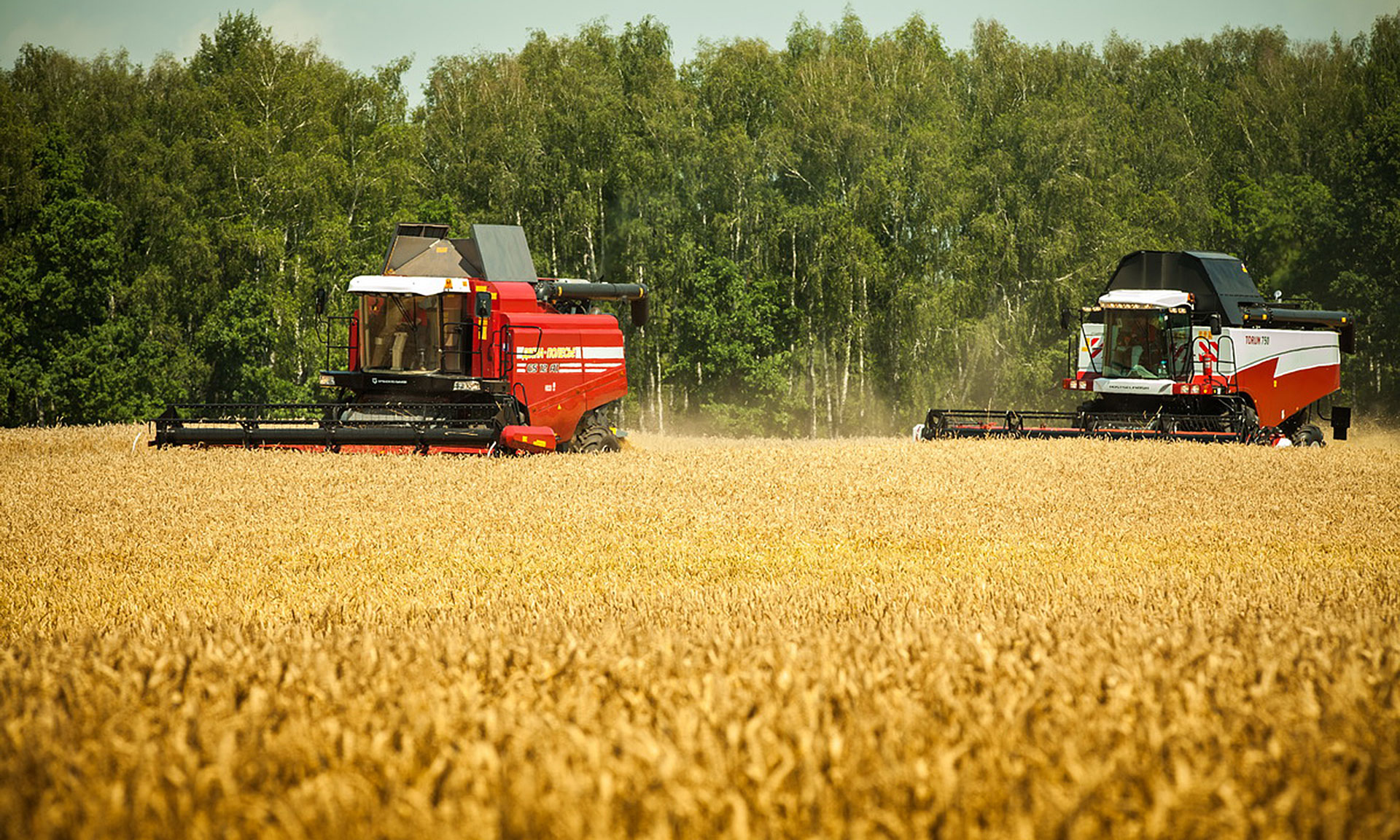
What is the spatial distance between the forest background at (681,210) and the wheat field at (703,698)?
105 feet

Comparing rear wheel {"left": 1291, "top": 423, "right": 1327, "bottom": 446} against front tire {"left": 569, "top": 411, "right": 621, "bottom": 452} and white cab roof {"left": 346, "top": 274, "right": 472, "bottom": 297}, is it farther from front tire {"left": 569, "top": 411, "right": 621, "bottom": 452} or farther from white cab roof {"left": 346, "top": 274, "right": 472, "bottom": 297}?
white cab roof {"left": 346, "top": 274, "right": 472, "bottom": 297}

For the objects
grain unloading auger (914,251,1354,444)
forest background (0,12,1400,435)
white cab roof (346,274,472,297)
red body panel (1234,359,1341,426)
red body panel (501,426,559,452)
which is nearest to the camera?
red body panel (501,426,559,452)

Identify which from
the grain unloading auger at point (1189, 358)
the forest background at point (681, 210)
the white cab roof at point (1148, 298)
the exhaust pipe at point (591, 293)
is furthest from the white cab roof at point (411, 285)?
the forest background at point (681, 210)

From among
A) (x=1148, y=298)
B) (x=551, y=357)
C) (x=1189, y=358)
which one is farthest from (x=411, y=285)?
(x=1189, y=358)

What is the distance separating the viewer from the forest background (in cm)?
3750

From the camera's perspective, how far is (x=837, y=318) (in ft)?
136

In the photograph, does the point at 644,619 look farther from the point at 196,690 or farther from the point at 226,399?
the point at 226,399

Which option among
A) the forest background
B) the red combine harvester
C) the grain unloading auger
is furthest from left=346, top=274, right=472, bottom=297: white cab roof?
the forest background

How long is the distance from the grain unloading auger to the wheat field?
14818mm

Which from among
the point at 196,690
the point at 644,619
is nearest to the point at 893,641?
the point at 644,619

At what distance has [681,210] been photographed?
40625 millimetres

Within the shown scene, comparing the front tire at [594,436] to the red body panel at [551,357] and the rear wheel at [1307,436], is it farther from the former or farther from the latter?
the rear wheel at [1307,436]

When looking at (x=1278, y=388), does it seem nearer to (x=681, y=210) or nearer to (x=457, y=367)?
(x=457, y=367)

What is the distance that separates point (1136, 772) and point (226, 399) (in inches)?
1573
